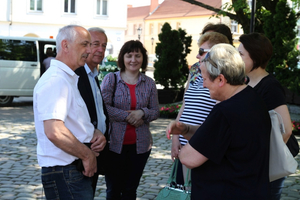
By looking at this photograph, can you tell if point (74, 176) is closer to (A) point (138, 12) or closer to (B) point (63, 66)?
(B) point (63, 66)

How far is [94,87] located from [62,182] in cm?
104

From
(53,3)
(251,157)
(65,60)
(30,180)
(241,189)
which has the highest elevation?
(53,3)

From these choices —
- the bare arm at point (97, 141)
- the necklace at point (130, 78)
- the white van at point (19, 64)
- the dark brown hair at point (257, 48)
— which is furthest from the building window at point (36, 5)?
the bare arm at point (97, 141)

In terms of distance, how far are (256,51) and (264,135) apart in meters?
1.01

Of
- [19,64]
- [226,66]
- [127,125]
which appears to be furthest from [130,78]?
[19,64]

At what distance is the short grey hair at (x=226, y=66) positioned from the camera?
253 centimetres

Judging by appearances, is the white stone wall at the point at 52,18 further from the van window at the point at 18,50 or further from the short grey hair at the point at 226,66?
the short grey hair at the point at 226,66

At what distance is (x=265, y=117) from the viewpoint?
100 inches

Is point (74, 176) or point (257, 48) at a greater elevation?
point (257, 48)

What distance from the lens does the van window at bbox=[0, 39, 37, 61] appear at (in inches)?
577

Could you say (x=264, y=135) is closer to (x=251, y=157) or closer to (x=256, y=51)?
(x=251, y=157)

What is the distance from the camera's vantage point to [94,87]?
3.62m

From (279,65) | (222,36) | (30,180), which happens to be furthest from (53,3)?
(222,36)

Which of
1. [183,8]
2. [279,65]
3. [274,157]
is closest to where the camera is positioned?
[274,157]
